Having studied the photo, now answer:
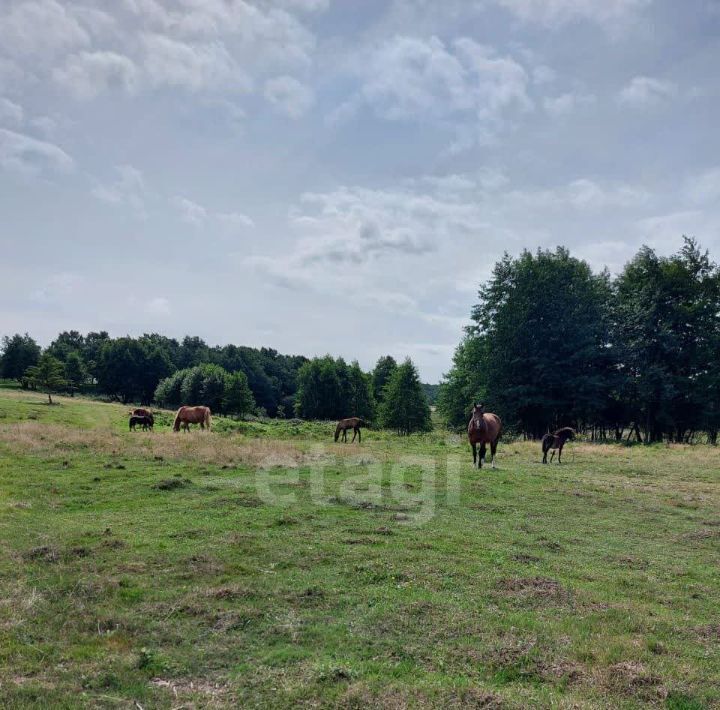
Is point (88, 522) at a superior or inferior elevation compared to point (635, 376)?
inferior

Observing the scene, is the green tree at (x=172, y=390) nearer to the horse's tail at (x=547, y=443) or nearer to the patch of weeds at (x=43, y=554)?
the horse's tail at (x=547, y=443)

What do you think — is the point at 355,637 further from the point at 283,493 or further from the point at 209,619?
the point at 283,493

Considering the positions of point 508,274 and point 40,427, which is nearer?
point 40,427

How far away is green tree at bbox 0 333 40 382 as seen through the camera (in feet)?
324

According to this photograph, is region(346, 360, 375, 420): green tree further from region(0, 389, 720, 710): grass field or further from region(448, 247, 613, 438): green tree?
region(0, 389, 720, 710): grass field

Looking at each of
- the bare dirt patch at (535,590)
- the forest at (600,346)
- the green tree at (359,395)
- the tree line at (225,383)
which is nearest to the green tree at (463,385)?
the forest at (600,346)

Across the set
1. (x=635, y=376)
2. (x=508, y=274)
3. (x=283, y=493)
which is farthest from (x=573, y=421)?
(x=283, y=493)

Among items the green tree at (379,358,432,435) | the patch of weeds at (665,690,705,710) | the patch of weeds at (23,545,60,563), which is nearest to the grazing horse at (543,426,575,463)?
the patch of weeds at (665,690,705,710)

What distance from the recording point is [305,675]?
5.12 meters

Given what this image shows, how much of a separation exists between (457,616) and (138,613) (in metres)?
4.04

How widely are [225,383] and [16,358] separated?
1746 inches

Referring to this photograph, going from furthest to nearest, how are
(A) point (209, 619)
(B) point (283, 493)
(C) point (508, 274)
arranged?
(C) point (508, 274)
(B) point (283, 493)
(A) point (209, 619)

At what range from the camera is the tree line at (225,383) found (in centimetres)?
7150
